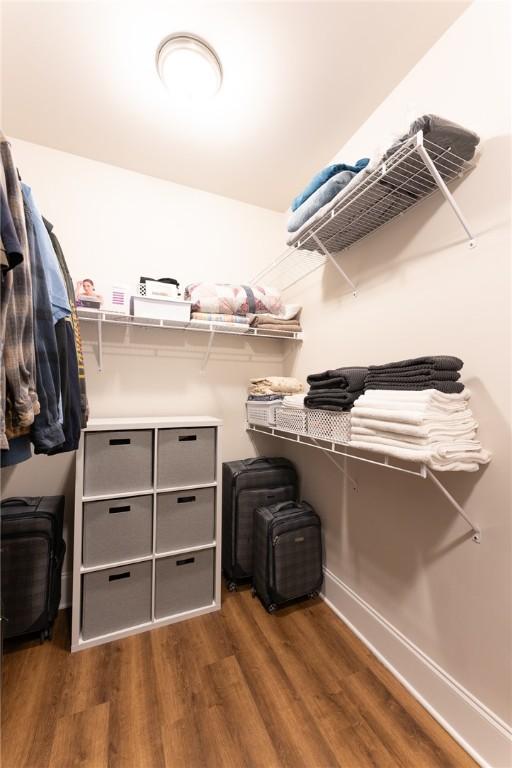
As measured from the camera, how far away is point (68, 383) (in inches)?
40.1

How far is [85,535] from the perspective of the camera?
1.42 meters

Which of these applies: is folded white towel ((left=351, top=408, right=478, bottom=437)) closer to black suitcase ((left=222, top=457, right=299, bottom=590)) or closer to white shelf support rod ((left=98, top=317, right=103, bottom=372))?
black suitcase ((left=222, top=457, right=299, bottom=590))

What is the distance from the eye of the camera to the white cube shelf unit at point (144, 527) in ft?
4.64

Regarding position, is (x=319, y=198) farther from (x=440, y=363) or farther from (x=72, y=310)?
(x=72, y=310)

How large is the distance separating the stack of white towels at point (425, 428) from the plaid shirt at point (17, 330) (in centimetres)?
95

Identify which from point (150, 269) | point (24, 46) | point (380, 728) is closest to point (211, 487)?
point (380, 728)

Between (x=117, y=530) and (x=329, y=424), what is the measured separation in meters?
1.08

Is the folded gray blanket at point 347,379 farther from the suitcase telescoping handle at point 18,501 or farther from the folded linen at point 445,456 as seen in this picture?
the suitcase telescoping handle at point 18,501

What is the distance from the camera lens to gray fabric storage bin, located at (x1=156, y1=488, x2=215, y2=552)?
155 cm

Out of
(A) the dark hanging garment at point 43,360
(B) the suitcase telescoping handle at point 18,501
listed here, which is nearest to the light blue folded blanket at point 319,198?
(A) the dark hanging garment at point 43,360

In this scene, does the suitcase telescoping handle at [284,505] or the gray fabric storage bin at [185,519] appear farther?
the suitcase telescoping handle at [284,505]

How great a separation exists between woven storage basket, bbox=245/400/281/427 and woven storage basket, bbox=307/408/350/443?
0.37 meters

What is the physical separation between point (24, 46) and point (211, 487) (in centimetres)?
202

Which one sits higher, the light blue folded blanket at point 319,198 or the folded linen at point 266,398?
the light blue folded blanket at point 319,198
